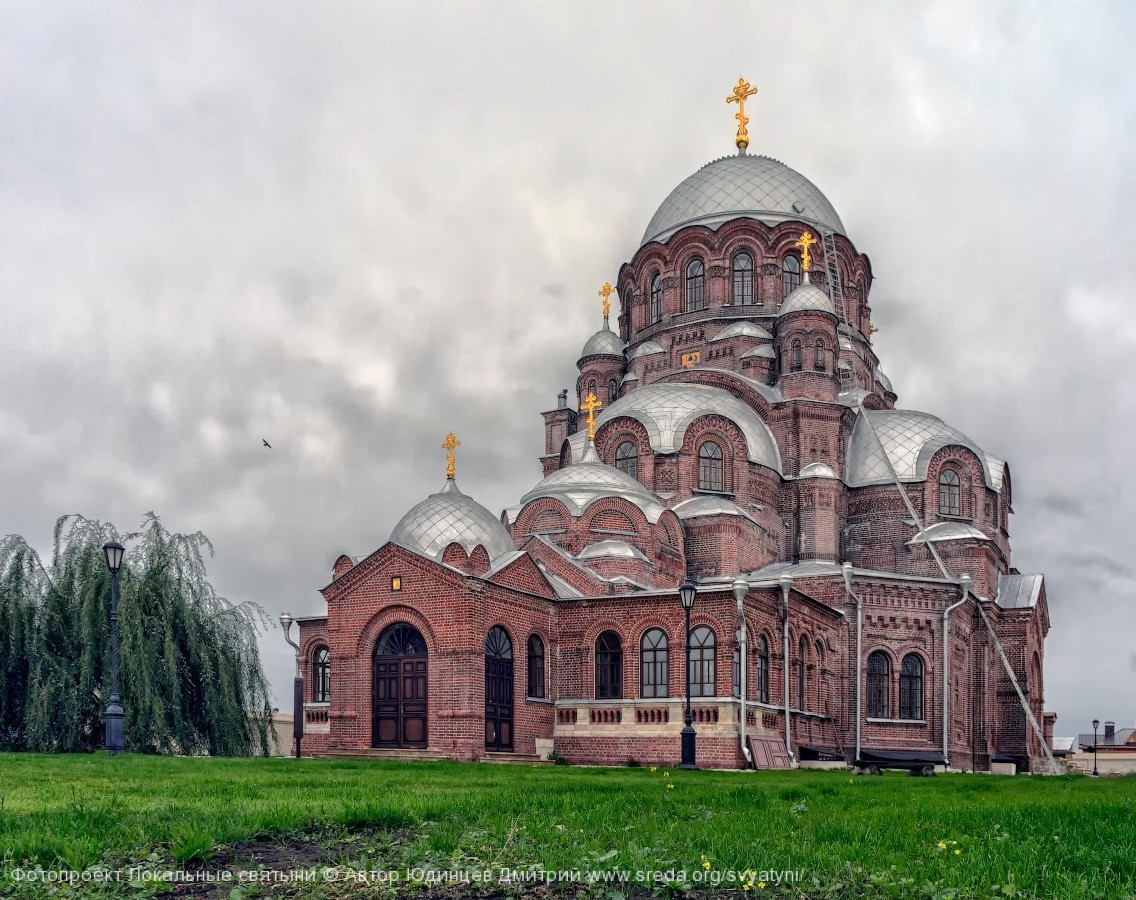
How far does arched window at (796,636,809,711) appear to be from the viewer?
96.6 feet

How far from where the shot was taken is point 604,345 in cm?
4322

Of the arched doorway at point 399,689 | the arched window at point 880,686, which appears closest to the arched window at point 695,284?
the arched window at point 880,686

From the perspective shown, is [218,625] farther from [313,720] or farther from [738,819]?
[738,819]

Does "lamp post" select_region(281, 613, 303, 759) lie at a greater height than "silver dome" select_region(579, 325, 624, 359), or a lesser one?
lesser

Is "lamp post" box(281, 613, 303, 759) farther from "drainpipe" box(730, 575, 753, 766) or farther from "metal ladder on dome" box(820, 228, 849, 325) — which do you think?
"metal ladder on dome" box(820, 228, 849, 325)

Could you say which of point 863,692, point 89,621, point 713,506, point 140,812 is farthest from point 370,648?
point 140,812

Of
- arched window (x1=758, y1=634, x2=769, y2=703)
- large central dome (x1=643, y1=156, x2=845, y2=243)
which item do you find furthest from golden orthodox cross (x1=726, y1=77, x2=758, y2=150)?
arched window (x1=758, y1=634, x2=769, y2=703)

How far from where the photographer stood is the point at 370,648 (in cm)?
→ 2673

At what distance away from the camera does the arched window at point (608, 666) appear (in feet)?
91.5

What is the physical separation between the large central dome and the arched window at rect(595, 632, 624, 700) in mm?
18090

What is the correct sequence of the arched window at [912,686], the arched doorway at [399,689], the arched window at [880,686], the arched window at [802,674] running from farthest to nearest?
1. the arched window at [912,686]
2. the arched window at [880,686]
3. the arched window at [802,674]
4. the arched doorway at [399,689]

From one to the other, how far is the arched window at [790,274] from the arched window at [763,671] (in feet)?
53.3

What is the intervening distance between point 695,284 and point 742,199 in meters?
3.41

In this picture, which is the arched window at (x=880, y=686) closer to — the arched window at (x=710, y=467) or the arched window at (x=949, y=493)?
the arched window at (x=710, y=467)
